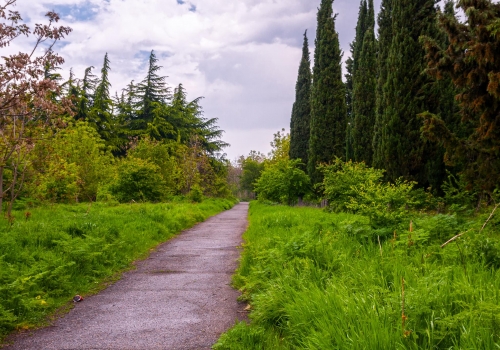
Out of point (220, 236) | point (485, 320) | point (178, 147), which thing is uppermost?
point (178, 147)

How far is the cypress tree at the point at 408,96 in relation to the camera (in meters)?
15.7

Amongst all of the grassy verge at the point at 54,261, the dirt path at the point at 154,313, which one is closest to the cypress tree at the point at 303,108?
the grassy verge at the point at 54,261

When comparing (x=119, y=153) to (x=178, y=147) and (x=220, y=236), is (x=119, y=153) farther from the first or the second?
(x=220, y=236)

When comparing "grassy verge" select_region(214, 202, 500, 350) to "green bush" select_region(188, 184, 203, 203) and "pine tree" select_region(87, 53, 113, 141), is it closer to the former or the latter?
"green bush" select_region(188, 184, 203, 203)

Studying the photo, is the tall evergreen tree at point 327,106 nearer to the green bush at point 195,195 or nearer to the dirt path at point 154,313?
the green bush at point 195,195

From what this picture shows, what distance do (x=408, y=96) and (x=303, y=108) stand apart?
19890mm

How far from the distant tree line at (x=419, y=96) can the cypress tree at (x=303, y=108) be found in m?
1.60

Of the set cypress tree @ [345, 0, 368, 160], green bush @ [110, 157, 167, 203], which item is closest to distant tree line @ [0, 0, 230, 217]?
green bush @ [110, 157, 167, 203]

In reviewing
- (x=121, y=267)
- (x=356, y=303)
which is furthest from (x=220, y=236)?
(x=356, y=303)

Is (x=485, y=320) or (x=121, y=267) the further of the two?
(x=121, y=267)

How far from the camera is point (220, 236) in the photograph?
40.2 feet

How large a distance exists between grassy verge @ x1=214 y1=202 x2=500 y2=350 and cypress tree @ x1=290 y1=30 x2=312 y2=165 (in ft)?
96.2

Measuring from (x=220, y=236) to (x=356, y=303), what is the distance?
361 inches

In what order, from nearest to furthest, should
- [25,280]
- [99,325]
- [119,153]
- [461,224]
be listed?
[99,325] < [25,280] < [461,224] < [119,153]
